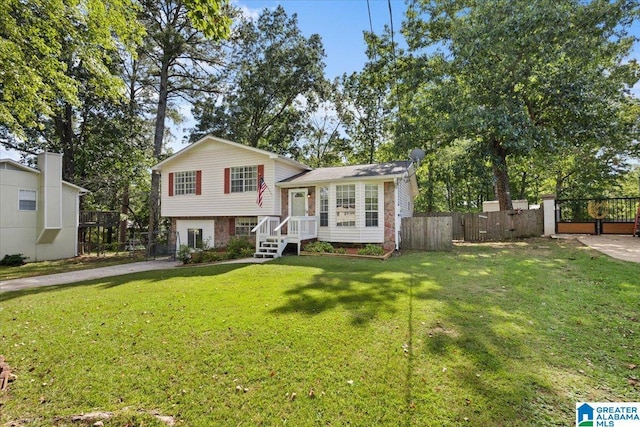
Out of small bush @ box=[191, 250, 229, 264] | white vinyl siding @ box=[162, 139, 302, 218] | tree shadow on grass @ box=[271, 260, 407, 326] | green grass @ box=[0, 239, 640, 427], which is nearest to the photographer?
green grass @ box=[0, 239, 640, 427]

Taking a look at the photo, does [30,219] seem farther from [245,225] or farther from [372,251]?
[372,251]

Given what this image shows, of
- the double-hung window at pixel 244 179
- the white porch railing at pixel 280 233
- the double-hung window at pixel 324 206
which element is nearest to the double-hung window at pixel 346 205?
the double-hung window at pixel 324 206

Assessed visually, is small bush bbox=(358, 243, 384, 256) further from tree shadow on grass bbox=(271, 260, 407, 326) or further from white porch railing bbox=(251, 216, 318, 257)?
tree shadow on grass bbox=(271, 260, 407, 326)

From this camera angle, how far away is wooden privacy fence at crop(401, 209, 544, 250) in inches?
509

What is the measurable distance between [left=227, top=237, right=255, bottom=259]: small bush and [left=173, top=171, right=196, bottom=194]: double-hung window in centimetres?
454

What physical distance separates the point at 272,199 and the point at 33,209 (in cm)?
1298

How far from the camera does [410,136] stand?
1736cm

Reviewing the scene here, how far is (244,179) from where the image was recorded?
589 inches

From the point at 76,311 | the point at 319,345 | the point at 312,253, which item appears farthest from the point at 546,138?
the point at 76,311

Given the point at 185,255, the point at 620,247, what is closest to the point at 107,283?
the point at 185,255

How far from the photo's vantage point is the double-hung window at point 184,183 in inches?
640

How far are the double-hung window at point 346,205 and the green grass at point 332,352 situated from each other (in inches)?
242

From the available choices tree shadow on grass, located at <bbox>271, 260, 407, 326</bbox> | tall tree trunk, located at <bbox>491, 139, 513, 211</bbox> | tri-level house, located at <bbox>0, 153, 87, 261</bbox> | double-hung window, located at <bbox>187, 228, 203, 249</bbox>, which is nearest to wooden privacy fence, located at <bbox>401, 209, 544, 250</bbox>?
tall tree trunk, located at <bbox>491, 139, 513, 211</bbox>

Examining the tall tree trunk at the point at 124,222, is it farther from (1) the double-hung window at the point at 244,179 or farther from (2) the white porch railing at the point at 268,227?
(2) the white porch railing at the point at 268,227
